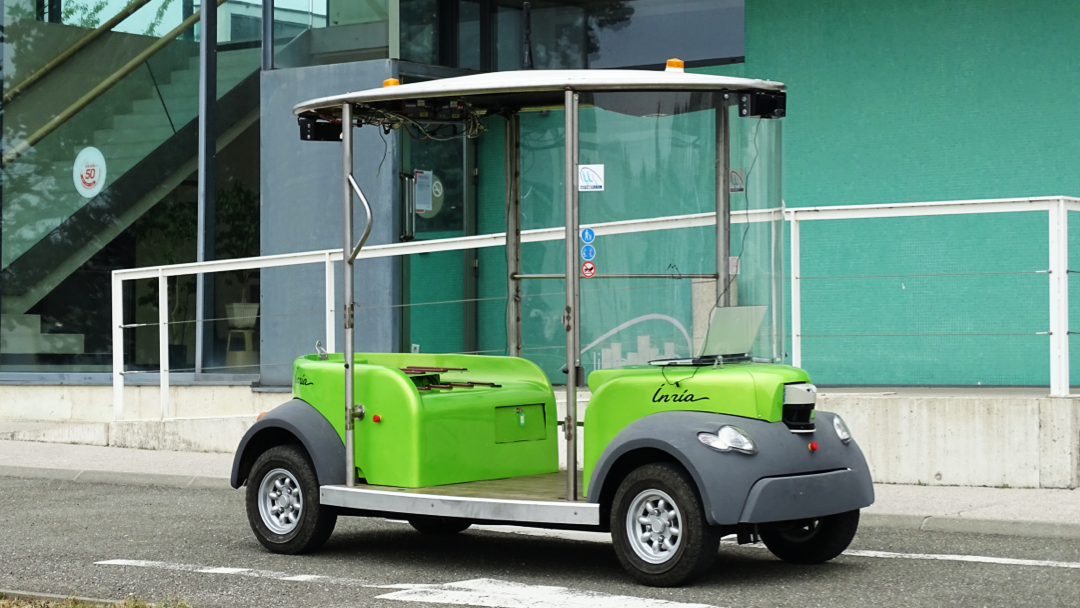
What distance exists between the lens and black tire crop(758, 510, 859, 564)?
7199mm

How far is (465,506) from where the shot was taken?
726 centimetres

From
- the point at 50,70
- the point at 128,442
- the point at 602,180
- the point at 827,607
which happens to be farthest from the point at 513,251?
the point at 50,70

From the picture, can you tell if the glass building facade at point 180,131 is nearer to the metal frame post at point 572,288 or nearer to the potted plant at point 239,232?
Answer: the potted plant at point 239,232

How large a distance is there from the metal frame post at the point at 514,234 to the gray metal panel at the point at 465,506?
1.40 meters

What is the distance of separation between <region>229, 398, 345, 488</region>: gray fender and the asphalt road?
18.1 inches

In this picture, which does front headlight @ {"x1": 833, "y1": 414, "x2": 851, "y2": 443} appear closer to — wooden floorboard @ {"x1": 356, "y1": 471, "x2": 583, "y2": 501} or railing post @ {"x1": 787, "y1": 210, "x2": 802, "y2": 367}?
wooden floorboard @ {"x1": 356, "y1": 471, "x2": 583, "y2": 501}

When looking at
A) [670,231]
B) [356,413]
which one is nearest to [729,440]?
[670,231]

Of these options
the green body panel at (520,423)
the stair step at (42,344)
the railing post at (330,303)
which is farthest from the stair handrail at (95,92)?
the green body panel at (520,423)

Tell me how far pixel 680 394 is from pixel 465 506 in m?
1.25

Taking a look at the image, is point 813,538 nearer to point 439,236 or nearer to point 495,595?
point 495,595

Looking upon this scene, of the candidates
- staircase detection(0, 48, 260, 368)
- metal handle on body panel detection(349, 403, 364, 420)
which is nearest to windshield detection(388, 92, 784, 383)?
metal handle on body panel detection(349, 403, 364, 420)

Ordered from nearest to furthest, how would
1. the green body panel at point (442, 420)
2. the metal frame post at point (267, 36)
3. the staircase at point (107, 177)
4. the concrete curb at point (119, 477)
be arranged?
the green body panel at point (442, 420) < the concrete curb at point (119, 477) < the metal frame post at point (267, 36) < the staircase at point (107, 177)

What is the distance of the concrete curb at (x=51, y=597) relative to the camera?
6.28 m

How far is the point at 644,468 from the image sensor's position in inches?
265
